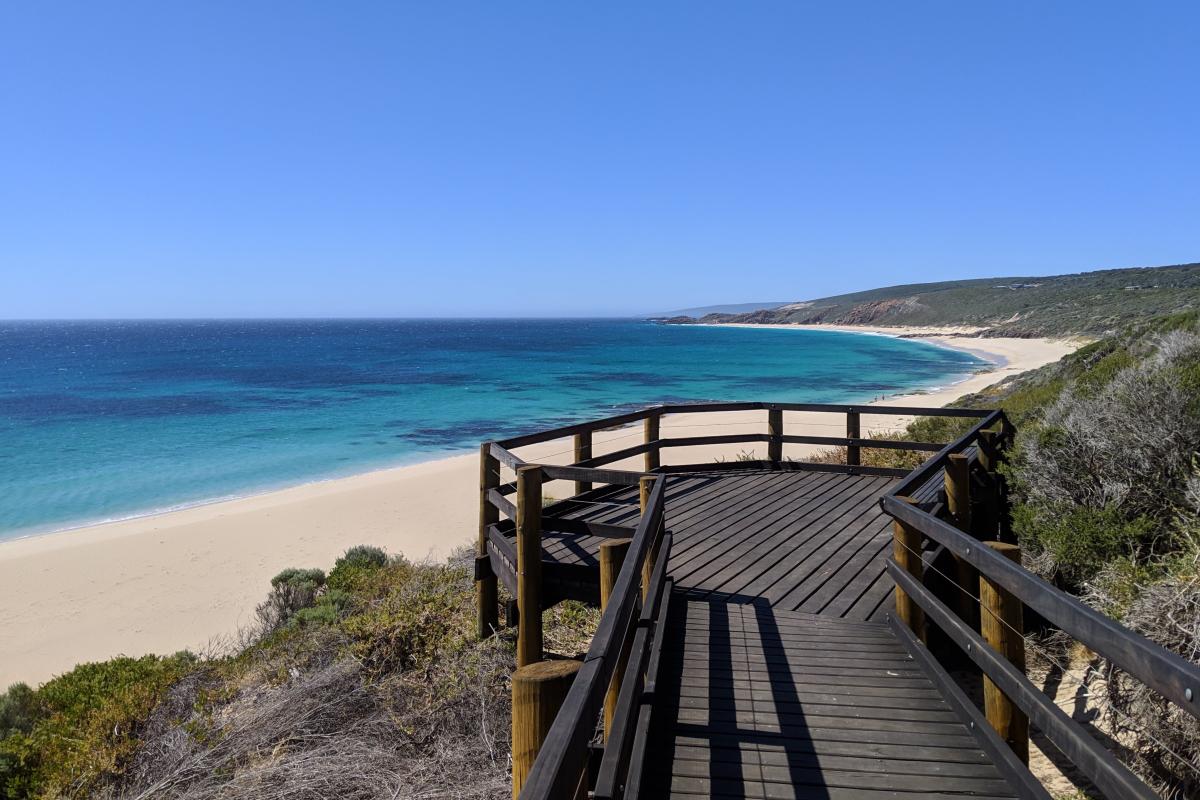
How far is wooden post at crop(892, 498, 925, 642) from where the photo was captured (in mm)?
4320

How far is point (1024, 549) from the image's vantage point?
6.86m

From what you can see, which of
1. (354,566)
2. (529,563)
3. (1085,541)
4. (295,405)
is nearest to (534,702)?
(529,563)

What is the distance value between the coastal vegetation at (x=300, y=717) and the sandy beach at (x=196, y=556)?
3242 mm

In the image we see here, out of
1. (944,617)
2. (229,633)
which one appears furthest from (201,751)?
(229,633)

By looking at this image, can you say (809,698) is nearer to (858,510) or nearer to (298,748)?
(298,748)

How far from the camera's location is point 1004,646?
3.16m

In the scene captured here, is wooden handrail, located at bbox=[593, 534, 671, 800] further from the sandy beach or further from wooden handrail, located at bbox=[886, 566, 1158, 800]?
the sandy beach

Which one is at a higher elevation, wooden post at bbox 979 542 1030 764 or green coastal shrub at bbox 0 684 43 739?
wooden post at bbox 979 542 1030 764

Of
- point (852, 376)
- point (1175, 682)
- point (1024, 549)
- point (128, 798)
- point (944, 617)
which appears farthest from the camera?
point (852, 376)

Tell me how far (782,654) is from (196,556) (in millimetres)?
13842

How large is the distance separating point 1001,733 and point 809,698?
0.95 metres

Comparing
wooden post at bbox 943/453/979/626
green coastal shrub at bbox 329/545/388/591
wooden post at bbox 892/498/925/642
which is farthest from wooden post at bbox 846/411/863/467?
green coastal shrub at bbox 329/545/388/591

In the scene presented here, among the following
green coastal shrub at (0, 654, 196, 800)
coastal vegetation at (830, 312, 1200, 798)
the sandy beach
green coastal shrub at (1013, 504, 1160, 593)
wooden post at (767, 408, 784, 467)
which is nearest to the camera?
coastal vegetation at (830, 312, 1200, 798)

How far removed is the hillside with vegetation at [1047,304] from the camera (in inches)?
2753
